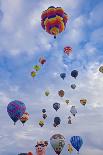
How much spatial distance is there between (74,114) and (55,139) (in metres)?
26.3

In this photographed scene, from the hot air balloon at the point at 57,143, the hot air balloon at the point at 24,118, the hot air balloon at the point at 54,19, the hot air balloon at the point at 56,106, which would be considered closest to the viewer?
the hot air balloon at the point at 54,19

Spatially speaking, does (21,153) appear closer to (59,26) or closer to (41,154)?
(41,154)

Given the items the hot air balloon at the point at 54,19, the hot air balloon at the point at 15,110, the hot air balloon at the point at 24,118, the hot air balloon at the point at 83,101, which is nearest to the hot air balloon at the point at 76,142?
the hot air balloon at the point at 15,110

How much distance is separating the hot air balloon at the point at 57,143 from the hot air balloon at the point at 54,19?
779 inches

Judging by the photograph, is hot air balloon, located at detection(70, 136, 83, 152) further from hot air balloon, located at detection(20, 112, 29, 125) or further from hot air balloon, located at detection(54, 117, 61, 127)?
hot air balloon, located at detection(54, 117, 61, 127)

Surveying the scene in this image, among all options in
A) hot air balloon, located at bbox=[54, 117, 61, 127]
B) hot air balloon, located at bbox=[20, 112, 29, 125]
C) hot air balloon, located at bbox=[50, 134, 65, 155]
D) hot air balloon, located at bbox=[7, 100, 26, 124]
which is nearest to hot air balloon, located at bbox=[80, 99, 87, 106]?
hot air balloon, located at bbox=[54, 117, 61, 127]

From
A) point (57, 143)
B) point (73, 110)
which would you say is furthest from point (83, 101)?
point (57, 143)

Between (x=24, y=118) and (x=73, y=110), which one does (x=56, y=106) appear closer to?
(x=73, y=110)

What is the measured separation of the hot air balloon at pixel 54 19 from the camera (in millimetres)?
62875

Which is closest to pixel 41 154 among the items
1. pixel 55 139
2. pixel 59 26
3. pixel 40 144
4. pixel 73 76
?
pixel 40 144

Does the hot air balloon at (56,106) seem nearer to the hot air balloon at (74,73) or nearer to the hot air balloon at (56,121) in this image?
the hot air balloon at (56,121)

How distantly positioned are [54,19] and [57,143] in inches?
887

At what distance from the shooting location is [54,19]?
207 ft

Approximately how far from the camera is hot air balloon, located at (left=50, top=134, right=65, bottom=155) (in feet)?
227
